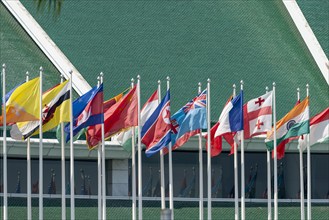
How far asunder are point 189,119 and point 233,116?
1.51 m

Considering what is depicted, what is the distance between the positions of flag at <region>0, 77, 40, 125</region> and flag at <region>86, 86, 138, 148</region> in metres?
2.44

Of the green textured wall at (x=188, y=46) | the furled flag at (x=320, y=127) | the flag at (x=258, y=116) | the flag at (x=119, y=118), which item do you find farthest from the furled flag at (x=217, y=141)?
the green textured wall at (x=188, y=46)

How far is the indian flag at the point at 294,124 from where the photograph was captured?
218ft

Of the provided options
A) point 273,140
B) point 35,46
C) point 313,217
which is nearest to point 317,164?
point 313,217

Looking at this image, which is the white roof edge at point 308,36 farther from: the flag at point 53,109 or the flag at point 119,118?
the flag at point 53,109

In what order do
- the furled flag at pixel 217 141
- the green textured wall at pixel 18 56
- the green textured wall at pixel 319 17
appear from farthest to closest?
the green textured wall at pixel 319 17, the green textured wall at pixel 18 56, the furled flag at pixel 217 141

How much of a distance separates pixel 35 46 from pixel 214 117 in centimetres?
728

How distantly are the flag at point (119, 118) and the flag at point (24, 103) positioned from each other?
2.44m

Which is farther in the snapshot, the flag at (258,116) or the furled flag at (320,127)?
the furled flag at (320,127)

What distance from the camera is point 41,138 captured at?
2530 inches

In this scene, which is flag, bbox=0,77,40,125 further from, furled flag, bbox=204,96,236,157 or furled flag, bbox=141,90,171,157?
furled flag, bbox=204,96,236,157

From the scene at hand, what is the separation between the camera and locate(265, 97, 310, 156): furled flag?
6631 cm

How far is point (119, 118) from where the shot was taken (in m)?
64.4

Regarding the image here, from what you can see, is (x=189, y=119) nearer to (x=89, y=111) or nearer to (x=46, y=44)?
(x=89, y=111)
